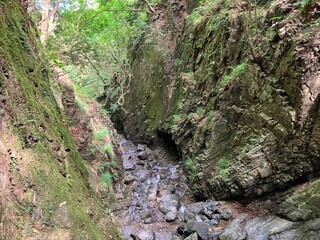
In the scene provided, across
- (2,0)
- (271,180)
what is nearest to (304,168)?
(271,180)

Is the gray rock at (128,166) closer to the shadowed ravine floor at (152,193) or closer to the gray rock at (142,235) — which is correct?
the shadowed ravine floor at (152,193)

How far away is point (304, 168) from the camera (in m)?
5.18

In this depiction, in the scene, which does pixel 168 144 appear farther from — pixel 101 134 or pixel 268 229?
pixel 268 229

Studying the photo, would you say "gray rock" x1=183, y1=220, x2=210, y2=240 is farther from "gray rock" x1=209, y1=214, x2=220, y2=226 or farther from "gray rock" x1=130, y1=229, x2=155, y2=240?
"gray rock" x1=130, y1=229, x2=155, y2=240

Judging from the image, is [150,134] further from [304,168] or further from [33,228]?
[33,228]

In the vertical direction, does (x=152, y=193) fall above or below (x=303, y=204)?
above

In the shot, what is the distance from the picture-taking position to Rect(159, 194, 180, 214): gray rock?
7293mm

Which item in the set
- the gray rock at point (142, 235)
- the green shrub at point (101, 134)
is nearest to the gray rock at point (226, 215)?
the gray rock at point (142, 235)

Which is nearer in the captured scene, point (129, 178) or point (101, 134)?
point (101, 134)

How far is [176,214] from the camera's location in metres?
7.06

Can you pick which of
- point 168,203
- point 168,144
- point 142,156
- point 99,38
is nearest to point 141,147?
point 142,156

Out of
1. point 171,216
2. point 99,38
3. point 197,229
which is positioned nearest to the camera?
point 197,229

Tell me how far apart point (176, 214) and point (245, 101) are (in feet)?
11.1

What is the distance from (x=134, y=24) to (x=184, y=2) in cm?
278
